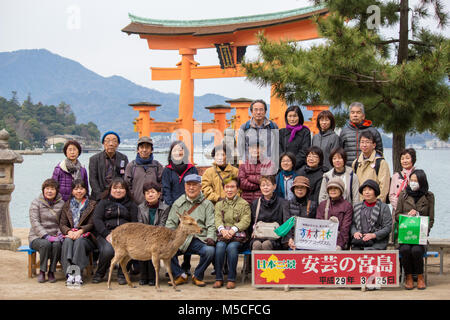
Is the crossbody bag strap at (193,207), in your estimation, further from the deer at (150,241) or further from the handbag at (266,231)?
the handbag at (266,231)

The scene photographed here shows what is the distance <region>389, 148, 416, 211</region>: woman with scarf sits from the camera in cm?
520

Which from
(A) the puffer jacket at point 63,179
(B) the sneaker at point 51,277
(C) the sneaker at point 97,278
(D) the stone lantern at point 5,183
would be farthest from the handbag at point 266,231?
(D) the stone lantern at point 5,183

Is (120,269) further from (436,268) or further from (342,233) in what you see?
(436,268)

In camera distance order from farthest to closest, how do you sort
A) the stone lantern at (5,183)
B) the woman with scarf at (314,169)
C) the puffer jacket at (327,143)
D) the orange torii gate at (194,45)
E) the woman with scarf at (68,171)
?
the orange torii gate at (194,45) → the stone lantern at (5,183) → the woman with scarf at (68,171) → the puffer jacket at (327,143) → the woman with scarf at (314,169)

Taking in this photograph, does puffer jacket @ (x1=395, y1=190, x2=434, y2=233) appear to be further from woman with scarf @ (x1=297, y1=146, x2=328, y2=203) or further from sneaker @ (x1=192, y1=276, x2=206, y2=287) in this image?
sneaker @ (x1=192, y1=276, x2=206, y2=287)

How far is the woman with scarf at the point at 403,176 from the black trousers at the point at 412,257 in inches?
20.3

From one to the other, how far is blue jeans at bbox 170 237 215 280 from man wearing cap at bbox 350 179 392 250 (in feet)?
4.61

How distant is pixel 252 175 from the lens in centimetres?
549

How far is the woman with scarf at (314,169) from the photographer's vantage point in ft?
17.5

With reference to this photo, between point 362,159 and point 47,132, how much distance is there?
3949 centimetres

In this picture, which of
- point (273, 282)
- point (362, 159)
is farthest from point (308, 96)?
point (273, 282)

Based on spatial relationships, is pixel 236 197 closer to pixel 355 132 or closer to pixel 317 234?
pixel 317 234

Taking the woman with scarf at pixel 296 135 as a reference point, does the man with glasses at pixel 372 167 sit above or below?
below

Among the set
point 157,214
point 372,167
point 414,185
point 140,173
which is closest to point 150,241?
point 157,214
